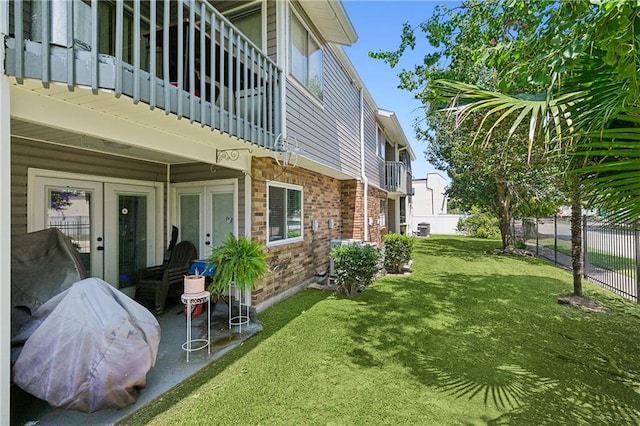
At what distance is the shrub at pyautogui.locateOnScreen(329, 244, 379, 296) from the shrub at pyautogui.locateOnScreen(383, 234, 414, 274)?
2.81 m

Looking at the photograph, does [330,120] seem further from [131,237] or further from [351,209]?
[131,237]

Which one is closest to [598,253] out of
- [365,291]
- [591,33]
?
[365,291]

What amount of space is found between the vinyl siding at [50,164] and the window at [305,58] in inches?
142

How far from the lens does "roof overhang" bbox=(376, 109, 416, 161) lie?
13.1 meters

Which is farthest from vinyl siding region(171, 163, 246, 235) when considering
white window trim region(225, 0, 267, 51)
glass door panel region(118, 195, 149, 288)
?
white window trim region(225, 0, 267, 51)

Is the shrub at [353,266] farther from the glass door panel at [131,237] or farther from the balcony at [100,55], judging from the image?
the glass door panel at [131,237]

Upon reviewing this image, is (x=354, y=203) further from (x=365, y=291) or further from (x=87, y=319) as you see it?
(x=87, y=319)

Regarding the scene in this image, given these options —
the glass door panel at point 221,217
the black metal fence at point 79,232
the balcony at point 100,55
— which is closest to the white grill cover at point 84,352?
the balcony at point 100,55

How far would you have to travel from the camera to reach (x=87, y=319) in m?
2.74

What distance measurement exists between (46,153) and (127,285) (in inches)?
105

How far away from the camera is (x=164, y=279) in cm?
539

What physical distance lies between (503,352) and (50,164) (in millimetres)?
6976

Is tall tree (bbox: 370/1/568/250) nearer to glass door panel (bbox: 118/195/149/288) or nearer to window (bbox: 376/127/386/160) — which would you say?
glass door panel (bbox: 118/195/149/288)

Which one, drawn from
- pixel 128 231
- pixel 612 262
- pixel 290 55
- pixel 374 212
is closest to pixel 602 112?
pixel 290 55
